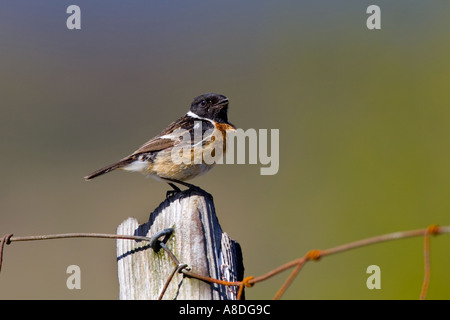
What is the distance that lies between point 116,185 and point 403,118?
4234 millimetres

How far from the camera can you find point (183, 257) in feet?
9.98

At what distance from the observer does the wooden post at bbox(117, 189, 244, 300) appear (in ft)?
9.86

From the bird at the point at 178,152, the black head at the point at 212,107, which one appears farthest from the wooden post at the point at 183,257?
the black head at the point at 212,107

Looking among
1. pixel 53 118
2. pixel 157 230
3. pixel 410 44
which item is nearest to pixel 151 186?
pixel 53 118

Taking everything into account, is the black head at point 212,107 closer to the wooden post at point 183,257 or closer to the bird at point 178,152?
the bird at point 178,152

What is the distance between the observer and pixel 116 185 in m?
9.82

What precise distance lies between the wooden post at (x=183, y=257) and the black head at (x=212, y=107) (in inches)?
96.7

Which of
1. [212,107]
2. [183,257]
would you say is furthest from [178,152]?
[183,257]

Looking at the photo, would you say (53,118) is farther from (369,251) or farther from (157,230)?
(157,230)

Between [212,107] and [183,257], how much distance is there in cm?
271

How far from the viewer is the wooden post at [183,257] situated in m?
3.01

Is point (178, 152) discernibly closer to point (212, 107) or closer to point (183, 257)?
point (212, 107)

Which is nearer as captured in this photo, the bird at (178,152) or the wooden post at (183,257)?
the wooden post at (183,257)
